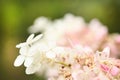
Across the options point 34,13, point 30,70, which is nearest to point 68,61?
point 30,70

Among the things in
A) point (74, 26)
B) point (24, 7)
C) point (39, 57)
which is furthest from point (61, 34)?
point (24, 7)

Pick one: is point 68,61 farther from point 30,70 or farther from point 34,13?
point 34,13

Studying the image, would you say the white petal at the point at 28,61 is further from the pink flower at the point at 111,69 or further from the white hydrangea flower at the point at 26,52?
the pink flower at the point at 111,69

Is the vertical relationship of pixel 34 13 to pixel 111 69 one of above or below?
above

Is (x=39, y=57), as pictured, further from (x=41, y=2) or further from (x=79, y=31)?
(x=41, y=2)

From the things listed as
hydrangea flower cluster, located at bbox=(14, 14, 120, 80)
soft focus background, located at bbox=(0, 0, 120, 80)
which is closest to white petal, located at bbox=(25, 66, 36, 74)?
hydrangea flower cluster, located at bbox=(14, 14, 120, 80)

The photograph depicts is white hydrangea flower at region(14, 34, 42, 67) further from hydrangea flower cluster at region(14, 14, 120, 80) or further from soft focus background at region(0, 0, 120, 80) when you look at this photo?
soft focus background at region(0, 0, 120, 80)

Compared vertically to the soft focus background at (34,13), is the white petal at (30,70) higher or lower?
lower

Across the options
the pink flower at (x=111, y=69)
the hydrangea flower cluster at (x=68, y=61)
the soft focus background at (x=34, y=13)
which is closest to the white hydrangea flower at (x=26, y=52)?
the hydrangea flower cluster at (x=68, y=61)
